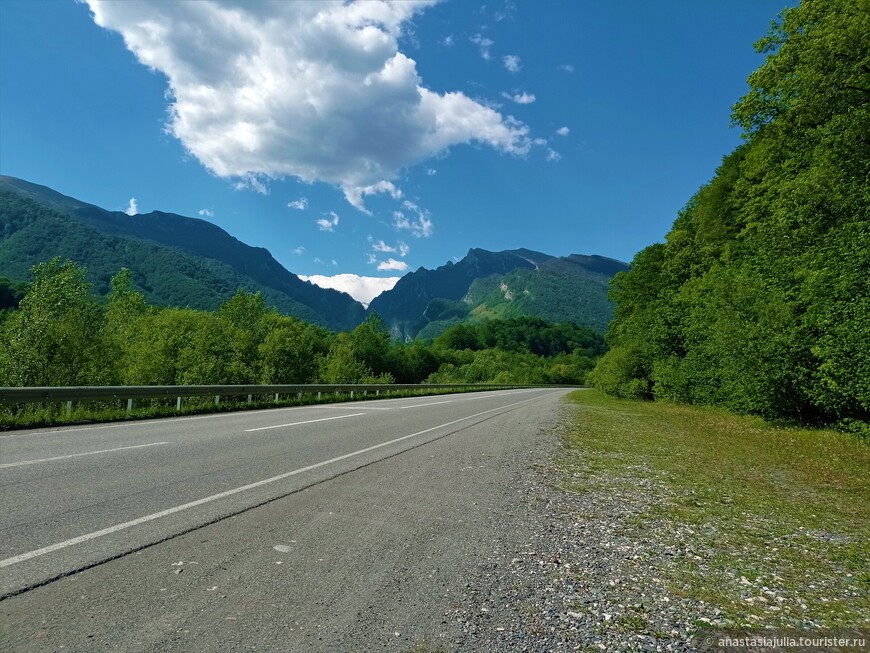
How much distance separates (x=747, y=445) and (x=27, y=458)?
51.0 ft

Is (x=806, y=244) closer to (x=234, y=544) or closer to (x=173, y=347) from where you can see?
(x=234, y=544)

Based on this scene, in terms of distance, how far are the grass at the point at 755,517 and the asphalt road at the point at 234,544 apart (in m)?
1.73

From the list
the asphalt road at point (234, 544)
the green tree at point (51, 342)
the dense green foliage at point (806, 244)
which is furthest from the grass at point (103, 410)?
the dense green foliage at point (806, 244)

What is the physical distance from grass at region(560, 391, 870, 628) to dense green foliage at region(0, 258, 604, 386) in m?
27.1

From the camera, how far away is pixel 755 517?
18.5 feet

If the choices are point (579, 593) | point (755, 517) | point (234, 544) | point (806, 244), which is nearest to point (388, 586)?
point (579, 593)

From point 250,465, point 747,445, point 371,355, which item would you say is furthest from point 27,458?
point 371,355

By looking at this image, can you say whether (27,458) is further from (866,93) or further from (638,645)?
(866,93)

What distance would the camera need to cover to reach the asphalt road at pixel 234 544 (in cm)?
283

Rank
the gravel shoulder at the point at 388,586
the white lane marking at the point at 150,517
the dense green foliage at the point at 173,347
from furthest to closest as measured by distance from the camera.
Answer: the dense green foliage at the point at 173,347, the white lane marking at the point at 150,517, the gravel shoulder at the point at 388,586

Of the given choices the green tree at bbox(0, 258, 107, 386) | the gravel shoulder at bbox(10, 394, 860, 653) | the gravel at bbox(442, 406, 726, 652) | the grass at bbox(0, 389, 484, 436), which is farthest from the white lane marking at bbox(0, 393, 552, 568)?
A: the green tree at bbox(0, 258, 107, 386)

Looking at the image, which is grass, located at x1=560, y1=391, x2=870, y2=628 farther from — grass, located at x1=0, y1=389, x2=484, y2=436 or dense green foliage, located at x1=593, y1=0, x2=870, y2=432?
grass, located at x1=0, y1=389, x2=484, y2=436

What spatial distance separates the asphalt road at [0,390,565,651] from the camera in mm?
2830

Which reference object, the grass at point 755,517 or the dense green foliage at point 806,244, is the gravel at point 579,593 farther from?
the dense green foliage at point 806,244
